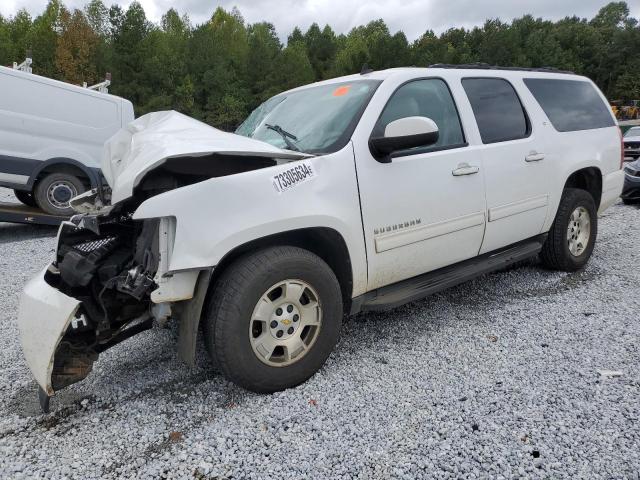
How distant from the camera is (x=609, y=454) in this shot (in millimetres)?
2152

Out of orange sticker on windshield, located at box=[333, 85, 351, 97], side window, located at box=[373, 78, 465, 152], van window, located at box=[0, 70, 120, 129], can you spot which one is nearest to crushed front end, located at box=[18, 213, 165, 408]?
orange sticker on windshield, located at box=[333, 85, 351, 97]

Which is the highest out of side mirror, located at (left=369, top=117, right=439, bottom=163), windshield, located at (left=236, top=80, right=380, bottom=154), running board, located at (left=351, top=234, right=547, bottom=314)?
windshield, located at (left=236, top=80, right=380, bottom=154)

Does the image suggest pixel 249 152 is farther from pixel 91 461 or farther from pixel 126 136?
pixel 91 461

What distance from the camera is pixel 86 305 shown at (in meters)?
2.54

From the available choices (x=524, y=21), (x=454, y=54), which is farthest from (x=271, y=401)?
(x=524, y=21)

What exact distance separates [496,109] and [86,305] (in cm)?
325

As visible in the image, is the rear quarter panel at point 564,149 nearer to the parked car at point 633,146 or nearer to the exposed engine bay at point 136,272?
the exposed engine bay at point 136,272

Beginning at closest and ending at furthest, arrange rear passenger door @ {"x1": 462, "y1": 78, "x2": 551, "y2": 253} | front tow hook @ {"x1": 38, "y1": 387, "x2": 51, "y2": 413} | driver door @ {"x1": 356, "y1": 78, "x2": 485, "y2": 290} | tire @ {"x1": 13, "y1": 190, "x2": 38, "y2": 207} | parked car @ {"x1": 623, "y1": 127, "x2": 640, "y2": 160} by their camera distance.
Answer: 1. front tow hook @ {"x1": 38, "y1": 387, "x2": 51, "y2": 413}
2. driver door @ {"x1": 356, "y1": 78, "x2": 485, "y2": 290}
3. rear passenger door @ {"x1": 462, "y1": 78, "x2": 551, "y2": 253}
4. tire @ {"x1": 13, "y1": 190, "x2": 38, "y2": 207}
5. parked car @ {"x1": 623, "y1": 127, "x2": 640, "y2": 160}

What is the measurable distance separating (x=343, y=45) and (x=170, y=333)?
70.6 metres

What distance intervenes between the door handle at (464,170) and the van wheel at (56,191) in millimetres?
6588

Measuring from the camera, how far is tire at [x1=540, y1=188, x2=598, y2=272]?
4412 mm

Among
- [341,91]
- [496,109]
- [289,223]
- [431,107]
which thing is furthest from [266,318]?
[496,109]

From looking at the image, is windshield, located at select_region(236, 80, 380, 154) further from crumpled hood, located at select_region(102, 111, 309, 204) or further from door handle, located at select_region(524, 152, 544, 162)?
door handle, located at select_region(524, 152, 544, 162)

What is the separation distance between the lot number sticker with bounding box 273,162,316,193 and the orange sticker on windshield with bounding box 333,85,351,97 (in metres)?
0.87
